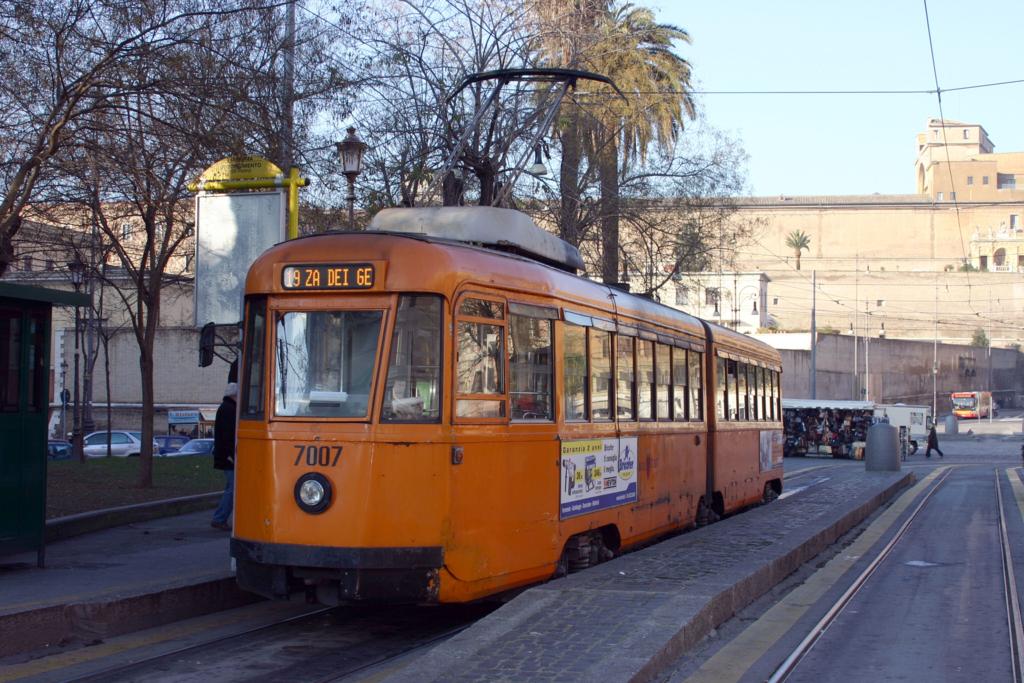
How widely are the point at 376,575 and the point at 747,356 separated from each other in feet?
A: 39.1

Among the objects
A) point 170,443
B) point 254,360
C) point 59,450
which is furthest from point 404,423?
point 170,443

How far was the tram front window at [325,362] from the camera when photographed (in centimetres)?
861

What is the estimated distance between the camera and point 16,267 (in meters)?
20.3

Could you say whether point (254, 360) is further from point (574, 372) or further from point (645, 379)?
point (645, 379)

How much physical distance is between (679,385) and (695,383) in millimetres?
960

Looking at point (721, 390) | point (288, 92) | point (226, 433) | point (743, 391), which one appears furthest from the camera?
point (743, 391)

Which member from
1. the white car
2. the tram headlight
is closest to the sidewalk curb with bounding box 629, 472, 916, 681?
the tram headlight

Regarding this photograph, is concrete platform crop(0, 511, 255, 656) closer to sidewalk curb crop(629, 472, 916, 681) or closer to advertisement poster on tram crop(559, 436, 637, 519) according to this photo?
advertisement poster on tram crop(559, 436, 637, 519)

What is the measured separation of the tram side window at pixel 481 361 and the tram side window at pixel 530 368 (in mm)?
163

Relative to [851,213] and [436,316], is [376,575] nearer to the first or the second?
[436,316]

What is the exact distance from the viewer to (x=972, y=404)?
281 feet

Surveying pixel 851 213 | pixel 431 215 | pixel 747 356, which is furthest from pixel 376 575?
pixel 851 213

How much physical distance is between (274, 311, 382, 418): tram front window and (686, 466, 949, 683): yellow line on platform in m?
3.05

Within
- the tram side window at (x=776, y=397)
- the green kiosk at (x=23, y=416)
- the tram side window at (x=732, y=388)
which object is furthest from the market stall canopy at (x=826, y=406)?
the green kiosk at (x=23, y=416)
